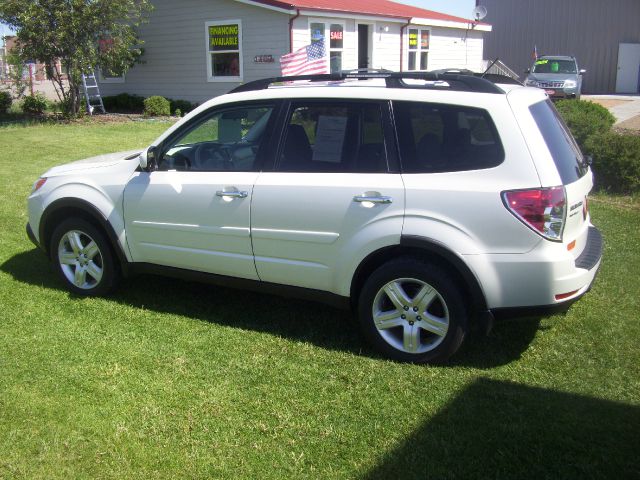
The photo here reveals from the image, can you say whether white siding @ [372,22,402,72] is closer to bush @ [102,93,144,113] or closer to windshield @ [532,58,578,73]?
windshield @ [532,58,578,73]

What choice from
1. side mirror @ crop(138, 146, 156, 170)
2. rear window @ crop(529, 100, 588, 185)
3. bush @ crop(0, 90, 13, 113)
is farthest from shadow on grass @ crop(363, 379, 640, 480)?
bush @ crop(0, 90, 13, 113)

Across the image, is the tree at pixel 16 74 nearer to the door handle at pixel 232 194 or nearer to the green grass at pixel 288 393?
the green grass at pixel 288 393

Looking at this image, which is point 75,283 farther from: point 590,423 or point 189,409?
point 590,423

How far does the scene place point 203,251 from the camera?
4.73m

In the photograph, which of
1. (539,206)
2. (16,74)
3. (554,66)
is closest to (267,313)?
(539,206)

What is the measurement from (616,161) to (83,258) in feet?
23.0

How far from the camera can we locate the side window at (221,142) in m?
4.62

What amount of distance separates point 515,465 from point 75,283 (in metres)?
3.84

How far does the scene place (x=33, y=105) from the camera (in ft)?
65.2

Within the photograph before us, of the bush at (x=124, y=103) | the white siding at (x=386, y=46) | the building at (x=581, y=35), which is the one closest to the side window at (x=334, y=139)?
the white siding at (x=386, y=46)

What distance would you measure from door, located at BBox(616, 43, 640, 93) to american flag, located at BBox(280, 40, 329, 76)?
77.1 feet

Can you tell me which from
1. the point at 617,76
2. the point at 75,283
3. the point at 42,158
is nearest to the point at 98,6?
the point at 42,158

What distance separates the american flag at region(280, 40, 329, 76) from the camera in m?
15.9

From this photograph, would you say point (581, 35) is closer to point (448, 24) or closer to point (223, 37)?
point (448, 24)
